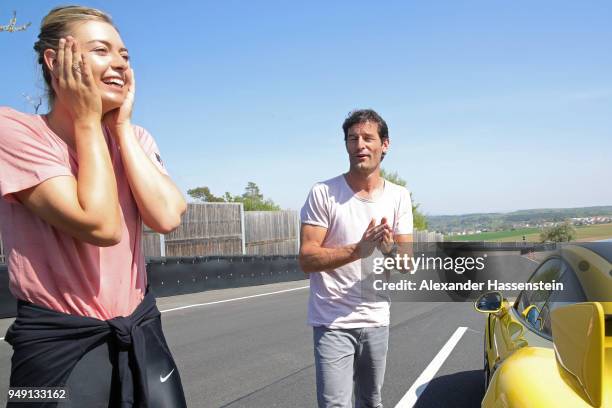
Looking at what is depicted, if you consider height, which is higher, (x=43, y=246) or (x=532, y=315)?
(x=43, y=246)

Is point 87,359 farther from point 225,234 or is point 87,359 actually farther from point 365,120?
point 225,234

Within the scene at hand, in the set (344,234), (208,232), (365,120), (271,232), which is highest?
(365,120)

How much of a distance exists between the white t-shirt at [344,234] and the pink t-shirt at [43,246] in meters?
1.63

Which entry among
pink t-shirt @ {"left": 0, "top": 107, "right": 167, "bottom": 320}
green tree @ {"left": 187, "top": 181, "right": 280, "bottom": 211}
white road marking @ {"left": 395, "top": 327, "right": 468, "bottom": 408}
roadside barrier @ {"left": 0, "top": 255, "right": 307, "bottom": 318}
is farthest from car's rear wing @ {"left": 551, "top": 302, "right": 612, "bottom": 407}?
green tree @ {"left": 187, "top": 181, "right": 280, "bottom": 211}

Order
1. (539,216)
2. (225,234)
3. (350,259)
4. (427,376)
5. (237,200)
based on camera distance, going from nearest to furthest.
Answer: (350,259) → (427,376) → (539,216) → (225,234) → (237,200)

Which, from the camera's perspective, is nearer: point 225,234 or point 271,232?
point 225,234

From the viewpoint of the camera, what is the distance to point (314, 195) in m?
3.26

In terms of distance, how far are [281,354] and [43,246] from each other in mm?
5907

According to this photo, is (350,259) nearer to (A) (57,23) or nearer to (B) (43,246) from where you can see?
(B) (43,246)

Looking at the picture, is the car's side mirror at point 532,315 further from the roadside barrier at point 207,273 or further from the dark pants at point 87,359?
the roadside barrier at point 207,273

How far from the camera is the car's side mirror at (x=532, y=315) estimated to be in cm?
321

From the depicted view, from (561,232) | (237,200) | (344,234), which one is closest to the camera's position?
(344,234)

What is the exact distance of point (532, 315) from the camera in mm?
3383

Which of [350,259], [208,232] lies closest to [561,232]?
[208,232]
